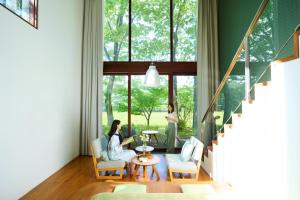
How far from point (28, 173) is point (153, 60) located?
13.6ft

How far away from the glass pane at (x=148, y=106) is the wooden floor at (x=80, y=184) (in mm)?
1304

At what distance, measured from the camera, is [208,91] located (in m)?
5.98

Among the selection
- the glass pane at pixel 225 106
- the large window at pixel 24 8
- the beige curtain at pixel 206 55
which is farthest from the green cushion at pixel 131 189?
the beige curtain at pixel 206 55

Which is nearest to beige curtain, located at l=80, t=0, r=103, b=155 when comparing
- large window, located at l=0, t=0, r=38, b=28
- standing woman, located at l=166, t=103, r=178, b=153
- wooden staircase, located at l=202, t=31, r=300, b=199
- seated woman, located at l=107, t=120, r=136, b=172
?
seated woman, located at l=107, t=120, r=136, b=172

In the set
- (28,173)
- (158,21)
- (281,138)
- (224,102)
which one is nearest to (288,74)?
(281,138)

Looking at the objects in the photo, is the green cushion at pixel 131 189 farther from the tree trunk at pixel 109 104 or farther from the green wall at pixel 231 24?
the green wall at pixel 231 24

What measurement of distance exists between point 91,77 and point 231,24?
12.9 ft

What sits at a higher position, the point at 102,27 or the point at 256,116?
the point at 102,27

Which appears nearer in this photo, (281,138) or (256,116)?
(281,138)

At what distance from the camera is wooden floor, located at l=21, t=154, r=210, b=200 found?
2746 millimetres

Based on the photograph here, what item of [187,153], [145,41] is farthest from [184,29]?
[187,153]

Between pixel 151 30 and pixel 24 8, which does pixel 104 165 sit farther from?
pixel 151 30

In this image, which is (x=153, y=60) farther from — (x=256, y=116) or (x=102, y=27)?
(x=256, y=116)

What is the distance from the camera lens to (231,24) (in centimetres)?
547
